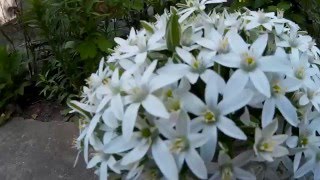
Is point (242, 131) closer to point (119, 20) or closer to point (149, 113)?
point (149, 113)

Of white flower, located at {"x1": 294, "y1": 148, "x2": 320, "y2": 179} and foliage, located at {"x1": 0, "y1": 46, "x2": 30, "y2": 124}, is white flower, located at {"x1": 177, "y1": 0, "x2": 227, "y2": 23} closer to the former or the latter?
white flower, located at {"x1": 294, "y1": 148, "x2": 320, "y2": 179}

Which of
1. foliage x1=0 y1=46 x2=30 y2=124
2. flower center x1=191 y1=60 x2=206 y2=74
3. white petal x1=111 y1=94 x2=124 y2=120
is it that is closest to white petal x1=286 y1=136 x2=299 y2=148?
flower center x1=191 y1=60 x2=206 y2=74

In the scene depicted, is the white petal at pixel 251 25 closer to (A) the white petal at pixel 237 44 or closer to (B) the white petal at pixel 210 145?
(A) the white petal at pixel 237 44

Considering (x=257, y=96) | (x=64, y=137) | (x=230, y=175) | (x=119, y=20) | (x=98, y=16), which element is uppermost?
(x=257, y=96)

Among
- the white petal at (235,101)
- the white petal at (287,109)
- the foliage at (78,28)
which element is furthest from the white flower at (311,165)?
the foliage at (78,28)

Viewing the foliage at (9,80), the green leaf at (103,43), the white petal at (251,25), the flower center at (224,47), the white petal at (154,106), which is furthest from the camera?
the foliage at (9,80)

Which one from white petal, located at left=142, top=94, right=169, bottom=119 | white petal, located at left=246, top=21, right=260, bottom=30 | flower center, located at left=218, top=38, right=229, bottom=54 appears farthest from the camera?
white petal, located at left=246, top=21, right=260, bottom=30

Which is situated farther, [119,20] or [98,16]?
[119,20]

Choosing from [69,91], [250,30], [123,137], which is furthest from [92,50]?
[123,137]
